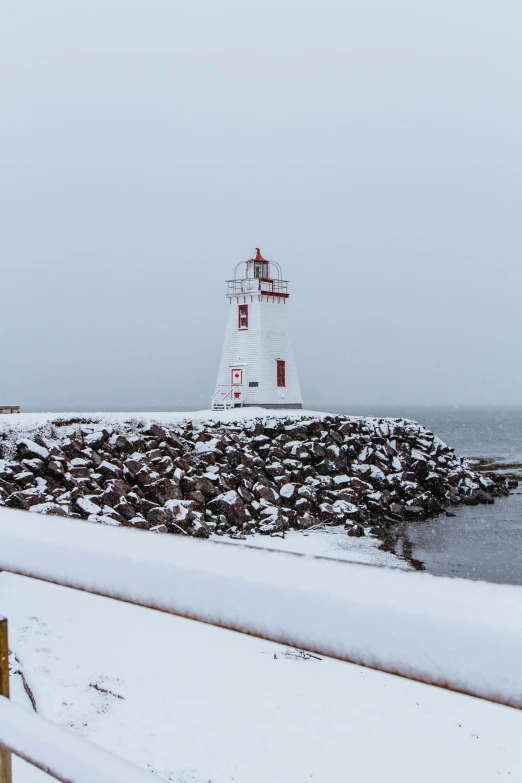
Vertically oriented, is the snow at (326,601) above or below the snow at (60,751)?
above

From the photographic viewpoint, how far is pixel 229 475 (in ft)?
67.5

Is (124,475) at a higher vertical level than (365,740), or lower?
higher

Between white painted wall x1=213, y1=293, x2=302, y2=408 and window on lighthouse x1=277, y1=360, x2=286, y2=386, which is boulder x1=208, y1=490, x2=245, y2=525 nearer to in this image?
white painted wall x1=213, y1=293, x2=302, y2=408

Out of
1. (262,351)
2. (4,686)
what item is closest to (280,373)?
(262,351)

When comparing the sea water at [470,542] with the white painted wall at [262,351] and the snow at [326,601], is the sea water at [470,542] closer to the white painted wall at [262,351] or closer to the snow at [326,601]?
the white painted wall at [262,351]

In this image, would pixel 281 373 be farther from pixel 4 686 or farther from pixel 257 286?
pixel 4 686

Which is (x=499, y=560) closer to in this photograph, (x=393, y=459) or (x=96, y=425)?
(x=393, y=459)

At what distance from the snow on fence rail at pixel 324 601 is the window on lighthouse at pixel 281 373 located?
1196 inches

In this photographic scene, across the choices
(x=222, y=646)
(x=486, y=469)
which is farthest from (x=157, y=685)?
(x=486, y=469)

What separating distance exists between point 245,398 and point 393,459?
24.7 feet

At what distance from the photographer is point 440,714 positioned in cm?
764

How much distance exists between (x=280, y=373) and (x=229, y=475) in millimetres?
11850

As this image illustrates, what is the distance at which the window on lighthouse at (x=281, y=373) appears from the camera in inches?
1249

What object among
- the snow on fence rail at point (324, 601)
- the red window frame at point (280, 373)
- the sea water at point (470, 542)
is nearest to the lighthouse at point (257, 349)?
the red window frame at point (280, 373)
